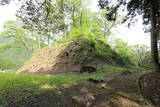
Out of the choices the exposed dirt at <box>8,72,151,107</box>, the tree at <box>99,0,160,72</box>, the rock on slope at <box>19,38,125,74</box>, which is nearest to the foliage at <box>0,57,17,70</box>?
the rock on slope at <box>19,38,125,74</box>

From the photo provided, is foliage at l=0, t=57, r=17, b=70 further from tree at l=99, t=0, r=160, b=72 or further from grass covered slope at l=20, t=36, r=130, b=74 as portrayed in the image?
tree at l=99, t=0, r=160, b=72

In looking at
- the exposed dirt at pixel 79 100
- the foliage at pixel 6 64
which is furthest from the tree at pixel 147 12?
the foliage at pixel 6 64

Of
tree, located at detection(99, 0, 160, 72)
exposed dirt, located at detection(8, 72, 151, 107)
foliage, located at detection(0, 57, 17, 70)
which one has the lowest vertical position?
foliage, located at detection(0, 57, 17, 70)

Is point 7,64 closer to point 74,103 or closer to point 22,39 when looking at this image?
point 22,39

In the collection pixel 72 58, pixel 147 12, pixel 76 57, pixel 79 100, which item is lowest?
pixel 79 100

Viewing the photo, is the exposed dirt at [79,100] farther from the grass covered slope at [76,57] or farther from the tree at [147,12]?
the grass covered slope at [76,57]

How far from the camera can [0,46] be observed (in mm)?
22469

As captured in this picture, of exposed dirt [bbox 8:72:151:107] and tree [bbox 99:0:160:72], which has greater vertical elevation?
tree [bbox 99:0:160:72]

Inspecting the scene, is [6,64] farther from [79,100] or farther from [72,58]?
[79,100]

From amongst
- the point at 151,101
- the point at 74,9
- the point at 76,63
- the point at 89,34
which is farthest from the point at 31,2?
the point at 74,9

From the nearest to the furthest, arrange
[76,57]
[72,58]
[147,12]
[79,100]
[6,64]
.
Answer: [79,100] → [147,12] → [76,57] → [72,58] → [6,64]

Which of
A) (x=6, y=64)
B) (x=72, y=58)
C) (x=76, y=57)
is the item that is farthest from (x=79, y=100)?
(x=6, y=64)

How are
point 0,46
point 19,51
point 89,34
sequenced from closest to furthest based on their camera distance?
point 89,34, point 0,46, point 19,51

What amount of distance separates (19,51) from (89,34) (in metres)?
17.0
